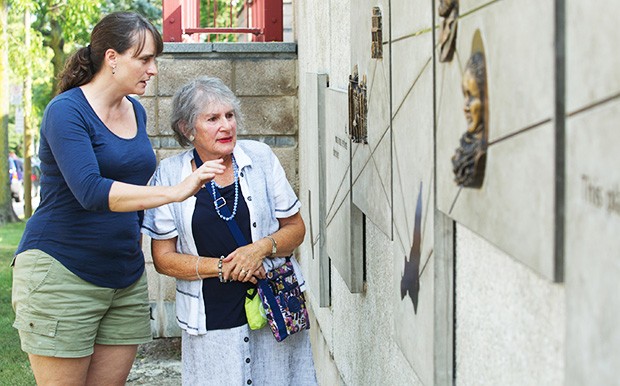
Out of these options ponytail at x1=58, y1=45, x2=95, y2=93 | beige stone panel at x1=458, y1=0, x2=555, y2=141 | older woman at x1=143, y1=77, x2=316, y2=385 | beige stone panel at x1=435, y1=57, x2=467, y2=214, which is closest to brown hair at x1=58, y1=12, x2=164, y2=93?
ponytail at x1=58, y1=45, x2=95, y2=93

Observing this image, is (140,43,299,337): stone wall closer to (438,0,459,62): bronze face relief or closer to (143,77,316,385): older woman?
(143,77,316,385): older woman

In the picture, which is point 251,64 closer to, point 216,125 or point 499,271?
point 216,125

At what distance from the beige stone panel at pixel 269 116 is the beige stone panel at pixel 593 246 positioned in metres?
7.16

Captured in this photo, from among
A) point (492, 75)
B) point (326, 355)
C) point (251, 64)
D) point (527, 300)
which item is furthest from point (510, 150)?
point (251, 64)

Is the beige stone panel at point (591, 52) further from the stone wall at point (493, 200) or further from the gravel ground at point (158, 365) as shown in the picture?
the gravel ground at point (158, 365)

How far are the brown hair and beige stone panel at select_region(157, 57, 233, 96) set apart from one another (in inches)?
174

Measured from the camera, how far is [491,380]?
2.33m

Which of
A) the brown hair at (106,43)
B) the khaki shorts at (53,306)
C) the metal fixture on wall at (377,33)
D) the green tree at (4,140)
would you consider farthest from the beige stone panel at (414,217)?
the green tree at (4,140)

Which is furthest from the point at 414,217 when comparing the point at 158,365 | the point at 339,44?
the point at 158,365

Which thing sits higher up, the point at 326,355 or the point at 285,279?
the point at 285,279

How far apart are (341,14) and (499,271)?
307 cm

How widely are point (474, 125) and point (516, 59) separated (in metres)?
0.27

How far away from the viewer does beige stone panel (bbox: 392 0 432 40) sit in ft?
8.67

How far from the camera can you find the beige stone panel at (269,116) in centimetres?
870
